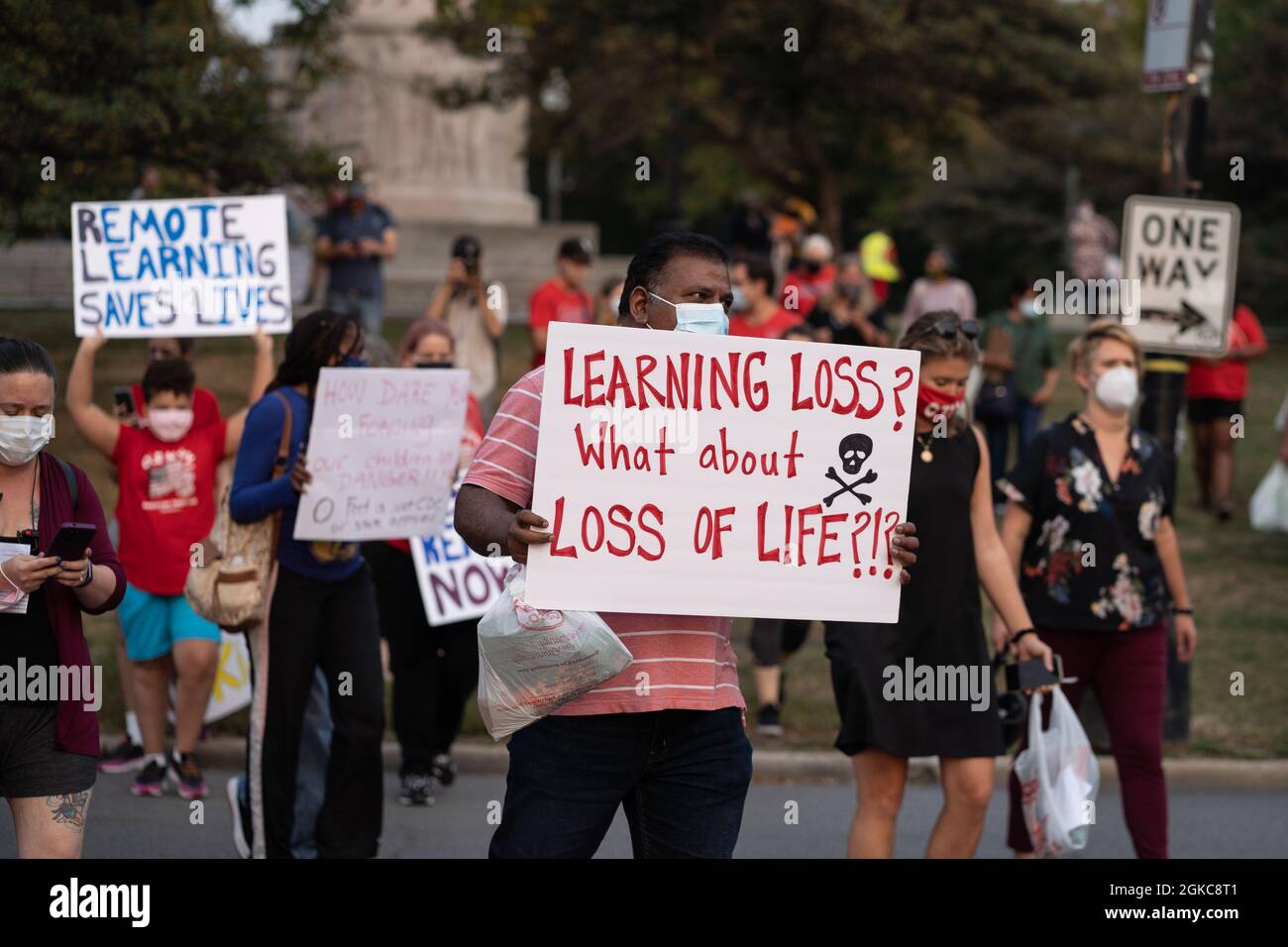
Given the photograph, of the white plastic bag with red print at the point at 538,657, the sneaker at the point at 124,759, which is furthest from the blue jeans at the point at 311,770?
the white plastic bag with red print at the point at 538,657

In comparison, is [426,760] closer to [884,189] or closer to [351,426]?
[351,426]

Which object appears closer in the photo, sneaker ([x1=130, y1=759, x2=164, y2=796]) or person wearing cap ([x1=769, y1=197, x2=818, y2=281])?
sneaker ([x1=130, y1=759, x2=164, y2=796])

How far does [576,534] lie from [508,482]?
19 cm

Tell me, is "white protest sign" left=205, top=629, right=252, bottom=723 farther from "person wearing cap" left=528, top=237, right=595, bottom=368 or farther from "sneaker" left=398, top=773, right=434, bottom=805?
"person wearing cap" left=528, top=237, right=595, bottom=368

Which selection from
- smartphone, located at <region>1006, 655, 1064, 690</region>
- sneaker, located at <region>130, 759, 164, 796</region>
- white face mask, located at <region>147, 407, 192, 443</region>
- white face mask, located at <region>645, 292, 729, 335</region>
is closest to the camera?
white face mask, located at <region>645, 292, 729, 335</region>

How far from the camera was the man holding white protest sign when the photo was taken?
4055 millimetres

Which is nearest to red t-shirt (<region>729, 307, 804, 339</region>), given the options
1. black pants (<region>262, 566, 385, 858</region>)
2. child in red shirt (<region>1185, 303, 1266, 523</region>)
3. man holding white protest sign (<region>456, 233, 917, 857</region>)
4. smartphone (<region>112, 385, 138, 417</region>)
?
smartphone (<region>112, 385, 138, 417</region>)

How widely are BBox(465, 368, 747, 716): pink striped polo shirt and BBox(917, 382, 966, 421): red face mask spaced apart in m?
1.88

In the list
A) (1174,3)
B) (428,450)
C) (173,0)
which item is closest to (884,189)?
(173,0)

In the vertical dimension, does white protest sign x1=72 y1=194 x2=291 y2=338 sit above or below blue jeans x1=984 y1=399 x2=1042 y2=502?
above

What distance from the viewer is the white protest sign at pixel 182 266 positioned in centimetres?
814

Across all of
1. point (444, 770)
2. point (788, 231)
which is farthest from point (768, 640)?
point (788, 231)

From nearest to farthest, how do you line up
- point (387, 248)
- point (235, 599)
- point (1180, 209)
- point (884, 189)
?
point (235, 599) < point (1180, 209) < point (387, 248) < point (884, 189)
